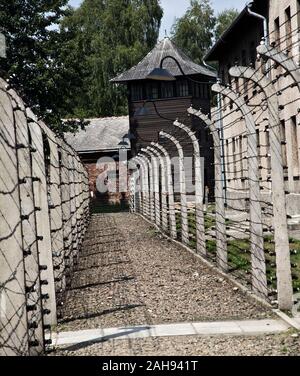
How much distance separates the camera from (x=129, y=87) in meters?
45.8

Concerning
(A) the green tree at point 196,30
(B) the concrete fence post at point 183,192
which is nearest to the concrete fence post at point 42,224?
(B) the concrete fence post at point 183,192

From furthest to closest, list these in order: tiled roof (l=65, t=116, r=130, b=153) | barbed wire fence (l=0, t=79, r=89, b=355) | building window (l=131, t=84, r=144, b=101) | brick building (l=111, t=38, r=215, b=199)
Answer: tiled roof (l=65, t=116, r=130, b=153), building window (l=131, t=84, r=144, b=101), brick building (l=111, t=38, r=215, b=199), barbed wire fence (l=0, t=79, r=89, b=355)

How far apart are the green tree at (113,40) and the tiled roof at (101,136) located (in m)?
2.51

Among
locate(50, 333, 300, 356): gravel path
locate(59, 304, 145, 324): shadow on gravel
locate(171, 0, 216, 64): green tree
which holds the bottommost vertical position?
locate(59, 304, 145, 324): shadow on gravel

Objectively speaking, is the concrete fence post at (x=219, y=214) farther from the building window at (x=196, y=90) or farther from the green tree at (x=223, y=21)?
the green tree at (x=223, y=21)

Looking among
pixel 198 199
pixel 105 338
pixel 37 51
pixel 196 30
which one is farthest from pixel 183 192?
pixel 196 30

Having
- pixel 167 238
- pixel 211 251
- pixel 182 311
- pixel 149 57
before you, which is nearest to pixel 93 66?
pixel 149 57

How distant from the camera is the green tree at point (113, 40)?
56.2m

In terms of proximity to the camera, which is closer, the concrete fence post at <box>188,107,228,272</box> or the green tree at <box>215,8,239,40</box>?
the concrete fence post at <box>188,107,228,272</box>

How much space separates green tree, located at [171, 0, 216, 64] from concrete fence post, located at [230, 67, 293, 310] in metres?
55.3

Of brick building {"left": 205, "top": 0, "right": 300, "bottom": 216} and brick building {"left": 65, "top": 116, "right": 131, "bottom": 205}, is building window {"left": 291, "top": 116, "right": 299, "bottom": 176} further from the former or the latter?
brick building {"left": 65, "top": 116, "right": 131, "bottom": 205}

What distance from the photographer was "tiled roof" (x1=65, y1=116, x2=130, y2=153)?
51.2 metres

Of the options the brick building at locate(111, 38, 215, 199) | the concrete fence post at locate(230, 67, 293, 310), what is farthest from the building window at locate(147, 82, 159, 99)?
the concrete fence post at locate(230, 67, 293, 310)
